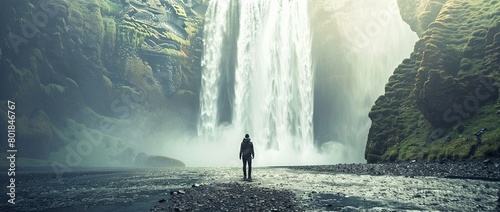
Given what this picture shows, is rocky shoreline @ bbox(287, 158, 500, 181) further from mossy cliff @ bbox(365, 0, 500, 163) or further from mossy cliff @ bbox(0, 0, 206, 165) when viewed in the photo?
mossy cliff @ bbox(0, 0, 206, 165)

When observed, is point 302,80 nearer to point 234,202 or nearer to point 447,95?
point 447,95

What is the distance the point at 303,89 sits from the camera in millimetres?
80375

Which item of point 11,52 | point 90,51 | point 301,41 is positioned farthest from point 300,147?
point 11,52

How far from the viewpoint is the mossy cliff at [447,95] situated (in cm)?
3597

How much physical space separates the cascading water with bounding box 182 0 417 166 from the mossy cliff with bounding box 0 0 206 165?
23174 mm

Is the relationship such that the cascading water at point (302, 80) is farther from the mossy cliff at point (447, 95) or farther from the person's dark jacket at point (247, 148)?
the person's dark jacket at point (247, 148)

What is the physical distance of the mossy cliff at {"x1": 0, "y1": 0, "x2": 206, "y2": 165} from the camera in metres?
111

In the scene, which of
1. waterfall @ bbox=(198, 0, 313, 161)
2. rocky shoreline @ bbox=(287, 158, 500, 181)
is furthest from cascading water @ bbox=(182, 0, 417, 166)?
rocky shoreline @ bbox=(287, 158, 500, 181)

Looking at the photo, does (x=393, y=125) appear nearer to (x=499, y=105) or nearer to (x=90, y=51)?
(x=499, y=105)

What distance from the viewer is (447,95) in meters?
41.5

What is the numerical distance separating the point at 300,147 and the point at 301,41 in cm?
2969

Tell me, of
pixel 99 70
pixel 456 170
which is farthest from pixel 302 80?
pixel 99 70

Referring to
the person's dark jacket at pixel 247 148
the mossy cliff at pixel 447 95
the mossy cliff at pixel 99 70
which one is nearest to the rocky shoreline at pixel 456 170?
the mossy cliff at pixel 447 95

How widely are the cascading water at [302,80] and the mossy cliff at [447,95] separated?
29.6m
